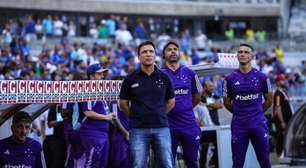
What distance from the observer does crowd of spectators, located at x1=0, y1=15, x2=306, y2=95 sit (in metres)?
23.4

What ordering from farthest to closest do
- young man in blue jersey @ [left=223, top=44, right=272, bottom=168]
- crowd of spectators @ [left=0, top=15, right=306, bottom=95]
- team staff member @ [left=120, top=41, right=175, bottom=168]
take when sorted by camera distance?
crowd of spectators @ [left=0, top=15, right=306, bottom=95], young man in blue jersey @ [left=223, top=44, right=272, bottom=168], team staff member @ [left=120, top=41, right=175, bottom=168]

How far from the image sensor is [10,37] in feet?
91.0

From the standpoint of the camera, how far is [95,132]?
9.99m

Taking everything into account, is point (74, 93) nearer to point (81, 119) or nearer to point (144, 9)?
point (81, 119)

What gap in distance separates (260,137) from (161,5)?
32.8 m

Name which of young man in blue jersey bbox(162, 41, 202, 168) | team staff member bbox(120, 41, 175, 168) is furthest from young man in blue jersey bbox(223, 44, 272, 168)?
team staff member bbox(120, 41, 175, 168)

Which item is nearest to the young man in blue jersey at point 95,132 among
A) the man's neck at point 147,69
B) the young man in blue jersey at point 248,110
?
the man's neck at point 147,69

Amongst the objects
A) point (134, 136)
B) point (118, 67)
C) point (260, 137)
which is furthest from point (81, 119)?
point (118, 67)

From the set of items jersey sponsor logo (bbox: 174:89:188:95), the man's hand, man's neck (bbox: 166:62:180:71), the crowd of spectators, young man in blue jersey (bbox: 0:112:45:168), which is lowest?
young man in blue jersey (bbox: 0:112:45:168)

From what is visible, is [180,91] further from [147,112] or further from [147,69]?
[147,112]

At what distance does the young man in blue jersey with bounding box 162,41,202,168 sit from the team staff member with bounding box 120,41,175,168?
1136mm

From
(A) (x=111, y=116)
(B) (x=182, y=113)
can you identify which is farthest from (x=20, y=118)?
(B) (x=182, y=113)

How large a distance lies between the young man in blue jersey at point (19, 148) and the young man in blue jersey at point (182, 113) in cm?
203

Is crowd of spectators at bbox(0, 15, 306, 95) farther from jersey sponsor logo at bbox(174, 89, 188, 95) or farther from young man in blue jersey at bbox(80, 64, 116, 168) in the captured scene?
jersey sponsor logo at bbox(174, 89, 188, 95)
